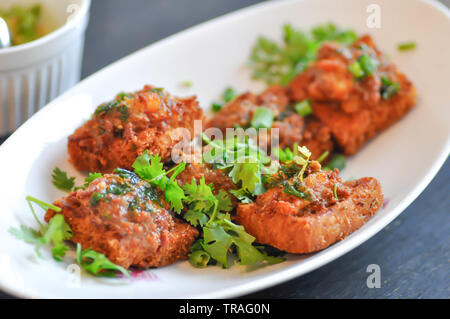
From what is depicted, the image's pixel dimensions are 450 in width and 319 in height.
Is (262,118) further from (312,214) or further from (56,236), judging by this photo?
(56,236)

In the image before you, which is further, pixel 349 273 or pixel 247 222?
A: pixel 349 273

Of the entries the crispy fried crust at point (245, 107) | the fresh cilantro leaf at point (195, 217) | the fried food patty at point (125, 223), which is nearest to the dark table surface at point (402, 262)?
the fresh cilantro leaf at point (195, 217)

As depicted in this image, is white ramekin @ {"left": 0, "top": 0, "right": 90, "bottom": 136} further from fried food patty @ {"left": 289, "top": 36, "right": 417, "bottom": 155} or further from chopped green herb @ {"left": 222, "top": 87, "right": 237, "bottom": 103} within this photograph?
fried food patty @ {"left": 289, "top": 36, "right": 417, "bottom": 155}

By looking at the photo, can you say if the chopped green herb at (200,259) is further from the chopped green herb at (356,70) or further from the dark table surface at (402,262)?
the chopped green herb at (356,70)

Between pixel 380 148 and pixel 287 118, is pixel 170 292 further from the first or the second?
pixel 380 148
